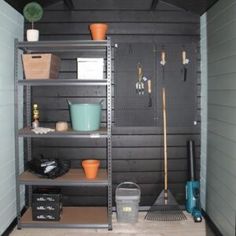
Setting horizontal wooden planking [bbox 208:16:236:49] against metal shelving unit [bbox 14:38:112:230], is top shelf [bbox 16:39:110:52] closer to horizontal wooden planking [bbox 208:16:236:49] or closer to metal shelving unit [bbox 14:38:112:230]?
metal shelving unit [bbox 14:38:112:230]

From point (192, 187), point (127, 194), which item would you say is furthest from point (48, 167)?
point (192, 187)

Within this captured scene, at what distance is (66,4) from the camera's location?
139 inches

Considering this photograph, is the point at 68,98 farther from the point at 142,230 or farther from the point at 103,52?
the point at 142,230

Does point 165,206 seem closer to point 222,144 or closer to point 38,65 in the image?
point 222,144

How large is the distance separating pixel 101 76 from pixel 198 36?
1183 mm

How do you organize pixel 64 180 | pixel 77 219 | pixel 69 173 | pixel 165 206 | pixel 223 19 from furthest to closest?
pixel 165 206, pixel 69 173, pixel 77 219, pixel 64 180, pixel 223 19

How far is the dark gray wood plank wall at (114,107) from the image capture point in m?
3.66

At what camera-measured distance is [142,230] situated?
331cm

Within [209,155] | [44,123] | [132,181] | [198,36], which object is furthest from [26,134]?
[198,36]

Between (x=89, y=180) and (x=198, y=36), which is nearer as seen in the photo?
(x=89, y=180)

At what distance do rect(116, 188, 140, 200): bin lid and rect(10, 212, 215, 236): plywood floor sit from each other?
0.27 metres

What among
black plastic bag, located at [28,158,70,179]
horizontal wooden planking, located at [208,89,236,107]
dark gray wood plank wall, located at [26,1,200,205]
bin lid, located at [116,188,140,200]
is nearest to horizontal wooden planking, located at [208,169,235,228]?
dark gray wood plank wall, located at [26,1,200,205]

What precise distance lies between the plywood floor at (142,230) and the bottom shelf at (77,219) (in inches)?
2.2

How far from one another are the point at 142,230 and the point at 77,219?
659 mm
